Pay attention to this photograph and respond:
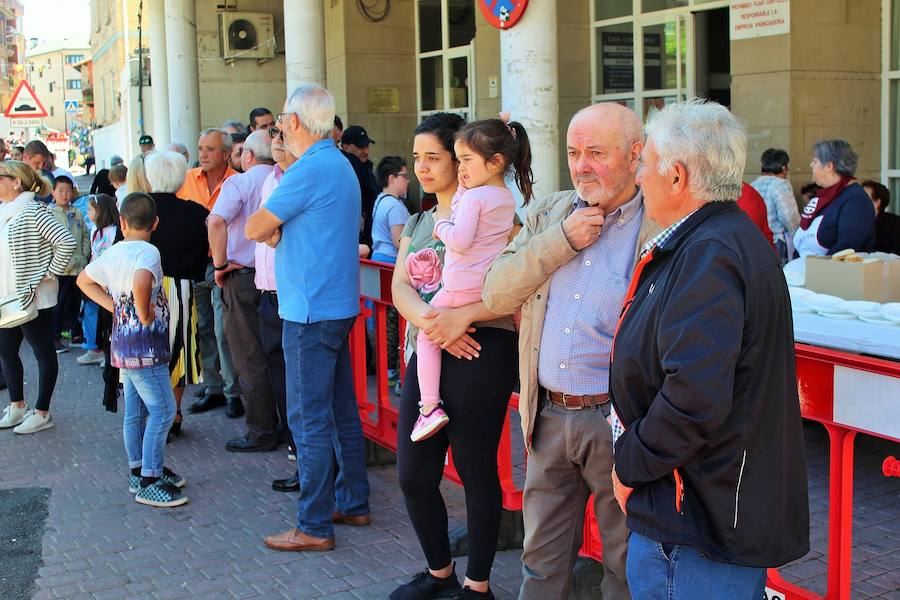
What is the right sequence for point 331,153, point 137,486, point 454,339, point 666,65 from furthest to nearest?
point 666,65
point 137,486
point 331,153
point 454,339

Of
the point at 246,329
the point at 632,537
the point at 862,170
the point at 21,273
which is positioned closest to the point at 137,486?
the point at 246,329

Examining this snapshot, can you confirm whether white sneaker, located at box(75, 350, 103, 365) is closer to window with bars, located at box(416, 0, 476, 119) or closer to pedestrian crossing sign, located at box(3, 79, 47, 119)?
window with bars, located at box(416, 0, 476, 119)

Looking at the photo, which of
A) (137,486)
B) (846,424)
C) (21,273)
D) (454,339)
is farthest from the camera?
(21,273)

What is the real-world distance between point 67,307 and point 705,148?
9.36 meters

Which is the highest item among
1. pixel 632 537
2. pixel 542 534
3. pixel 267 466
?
pixel 632 537

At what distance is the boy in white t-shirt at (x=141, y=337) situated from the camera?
561 centimetres

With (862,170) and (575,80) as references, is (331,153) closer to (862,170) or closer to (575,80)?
(862,170)

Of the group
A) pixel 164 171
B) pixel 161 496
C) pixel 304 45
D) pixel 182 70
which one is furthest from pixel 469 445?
pixel 182 70

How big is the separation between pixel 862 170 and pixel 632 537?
281 inches

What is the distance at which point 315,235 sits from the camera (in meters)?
4.64

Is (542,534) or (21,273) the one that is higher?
(21,273)

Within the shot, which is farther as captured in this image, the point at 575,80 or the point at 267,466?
the point at 575,80

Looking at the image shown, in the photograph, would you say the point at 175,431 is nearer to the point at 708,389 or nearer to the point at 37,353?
the point at 37,353

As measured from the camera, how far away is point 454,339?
3711mm
